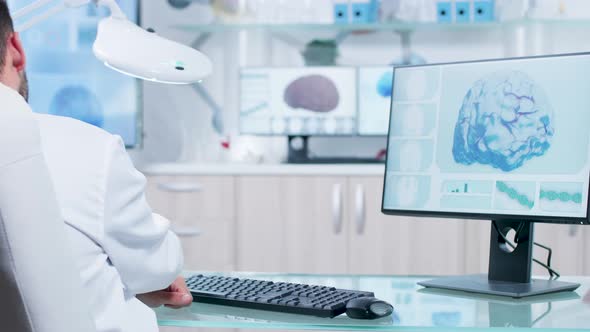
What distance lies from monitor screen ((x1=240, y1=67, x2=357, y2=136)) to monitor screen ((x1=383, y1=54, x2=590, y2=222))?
2086 mm

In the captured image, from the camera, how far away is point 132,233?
1.14 meters

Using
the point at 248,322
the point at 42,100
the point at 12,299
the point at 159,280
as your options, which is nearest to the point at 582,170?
the point at 248,322

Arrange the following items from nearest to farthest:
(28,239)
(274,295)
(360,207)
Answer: (28,239)
(274,295)
(360,207)

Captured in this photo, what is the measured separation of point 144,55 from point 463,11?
8.34 ft

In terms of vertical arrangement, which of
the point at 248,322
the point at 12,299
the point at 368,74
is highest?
the point at 368,74

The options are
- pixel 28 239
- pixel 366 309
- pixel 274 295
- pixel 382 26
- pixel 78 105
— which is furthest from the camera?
pixel 382 26

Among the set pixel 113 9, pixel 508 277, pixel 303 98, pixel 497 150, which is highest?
pixel 113 9

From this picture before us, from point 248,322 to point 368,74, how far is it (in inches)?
105

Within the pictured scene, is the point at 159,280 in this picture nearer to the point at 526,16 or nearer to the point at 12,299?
the point at 12,299

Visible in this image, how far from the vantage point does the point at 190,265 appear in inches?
142

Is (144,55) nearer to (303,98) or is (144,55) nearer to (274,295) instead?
(274,295)

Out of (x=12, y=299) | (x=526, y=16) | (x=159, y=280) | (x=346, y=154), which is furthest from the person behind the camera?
(x=346, y=154)

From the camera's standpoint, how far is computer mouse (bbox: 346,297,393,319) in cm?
129

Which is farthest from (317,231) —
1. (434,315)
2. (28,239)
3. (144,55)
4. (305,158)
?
(28,239)
